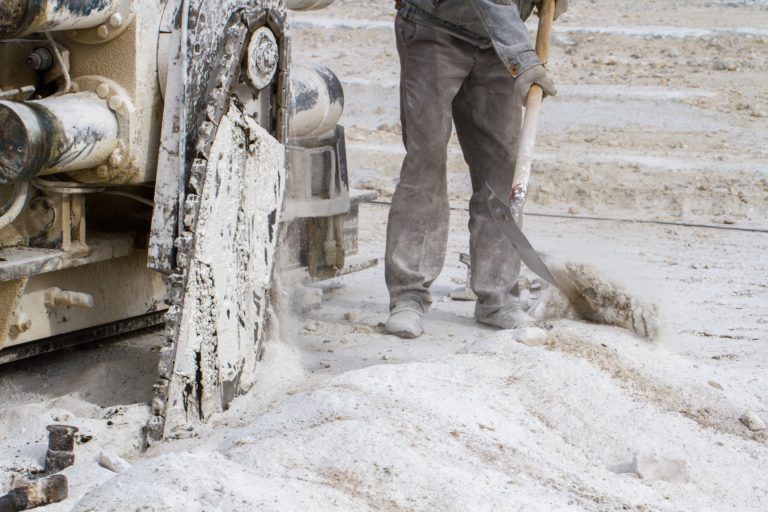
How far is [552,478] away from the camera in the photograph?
9.93ft

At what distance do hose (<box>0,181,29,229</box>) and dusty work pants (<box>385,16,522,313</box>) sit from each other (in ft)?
6.47

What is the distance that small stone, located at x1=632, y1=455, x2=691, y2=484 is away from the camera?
318cm

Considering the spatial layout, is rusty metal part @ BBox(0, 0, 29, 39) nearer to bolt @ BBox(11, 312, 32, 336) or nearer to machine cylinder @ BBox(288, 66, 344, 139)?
bolt @ BBox(11, 312, 32, 336)

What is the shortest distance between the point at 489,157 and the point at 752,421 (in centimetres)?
190

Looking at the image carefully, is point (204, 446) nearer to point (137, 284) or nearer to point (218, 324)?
point (218, 324)

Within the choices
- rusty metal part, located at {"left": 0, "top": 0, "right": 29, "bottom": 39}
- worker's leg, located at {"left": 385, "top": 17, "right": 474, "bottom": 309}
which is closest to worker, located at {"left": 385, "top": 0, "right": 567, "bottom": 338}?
A: worker's leg, located at {"left": 385, "top": 17, "right": 474, "bottom": 309}

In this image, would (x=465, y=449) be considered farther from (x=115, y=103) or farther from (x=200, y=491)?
(x=115, y=103)

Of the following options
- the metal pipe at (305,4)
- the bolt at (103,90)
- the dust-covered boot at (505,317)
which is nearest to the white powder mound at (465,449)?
the dust-covered boot at (505,317)

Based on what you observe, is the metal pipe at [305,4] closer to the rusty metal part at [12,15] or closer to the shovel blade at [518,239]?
the shovel blade at [518,239]

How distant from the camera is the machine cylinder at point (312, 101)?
15.3ft

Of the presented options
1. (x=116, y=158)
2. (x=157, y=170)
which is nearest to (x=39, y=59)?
(x=116, y=158)

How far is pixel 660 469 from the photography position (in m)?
3.21

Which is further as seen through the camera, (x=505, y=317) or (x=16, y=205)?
(x=505, y=317)

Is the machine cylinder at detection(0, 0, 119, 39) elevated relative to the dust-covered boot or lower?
elevated
